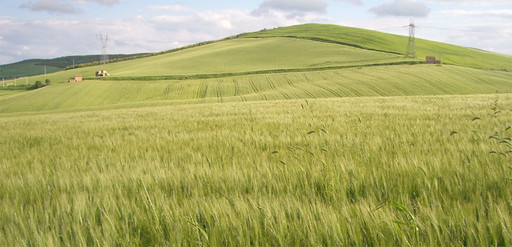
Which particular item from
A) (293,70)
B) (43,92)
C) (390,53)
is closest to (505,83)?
(390,53)

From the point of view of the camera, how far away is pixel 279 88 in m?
37.3

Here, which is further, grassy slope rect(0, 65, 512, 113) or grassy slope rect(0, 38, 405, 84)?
grassy slope rect(0, 38, 405, 84)

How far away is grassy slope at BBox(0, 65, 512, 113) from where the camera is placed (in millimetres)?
32250

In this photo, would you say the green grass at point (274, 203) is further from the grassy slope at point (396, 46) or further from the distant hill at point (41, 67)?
the distant hill at point (41, 67)

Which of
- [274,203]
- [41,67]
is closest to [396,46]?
[274,203]

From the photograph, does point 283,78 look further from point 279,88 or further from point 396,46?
point 396,46

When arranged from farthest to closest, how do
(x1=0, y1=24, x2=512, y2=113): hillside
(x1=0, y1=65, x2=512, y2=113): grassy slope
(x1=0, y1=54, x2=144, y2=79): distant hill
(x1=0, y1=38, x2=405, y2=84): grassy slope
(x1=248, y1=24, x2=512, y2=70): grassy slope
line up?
(x1=0, y1=54, x2=144, y2=79): distant hill, (x1=248, y1=24, x2=512, y2=70): grassy slope, (x1=0, y1=38, x2=405, y2=84): grassy slope, (x1=0, y1=24, x2=512, y2=113): hillside, (x1=0, y1=65, x2=512, y2=113): grassy slope

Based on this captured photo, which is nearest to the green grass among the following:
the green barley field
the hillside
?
the green barley field

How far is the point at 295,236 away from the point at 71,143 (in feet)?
15.2

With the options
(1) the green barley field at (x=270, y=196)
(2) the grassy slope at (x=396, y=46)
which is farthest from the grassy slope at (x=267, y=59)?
(1) the green barley field at (x=270, y=196)

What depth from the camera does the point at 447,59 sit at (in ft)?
193

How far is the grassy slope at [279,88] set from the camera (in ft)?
106

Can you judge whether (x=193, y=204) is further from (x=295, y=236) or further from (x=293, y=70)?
(x=293, y=70)

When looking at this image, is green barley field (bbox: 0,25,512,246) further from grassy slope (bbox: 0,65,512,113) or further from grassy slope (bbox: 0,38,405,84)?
grassy slope (bbox: 0,38,405,84)
